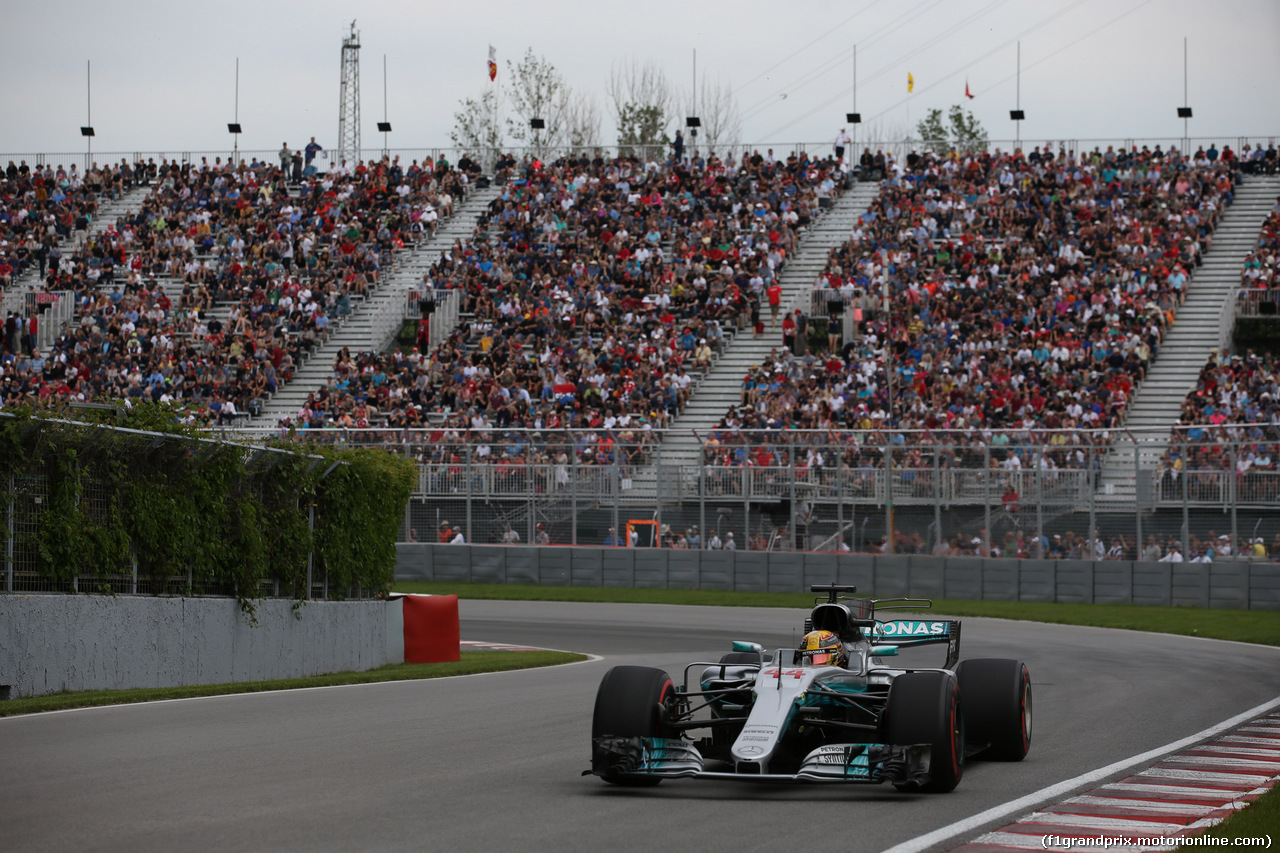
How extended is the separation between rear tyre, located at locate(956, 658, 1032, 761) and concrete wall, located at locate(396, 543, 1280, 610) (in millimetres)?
19056

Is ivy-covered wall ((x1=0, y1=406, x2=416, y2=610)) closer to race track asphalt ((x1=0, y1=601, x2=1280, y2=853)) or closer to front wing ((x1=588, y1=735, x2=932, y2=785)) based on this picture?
race track asphalt ((x1=0, y1=601, x2=1280, y2=853))

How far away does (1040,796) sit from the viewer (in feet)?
30.5

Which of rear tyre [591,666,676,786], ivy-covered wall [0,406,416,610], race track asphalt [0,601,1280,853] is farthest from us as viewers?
ivy-covered wall [0,406,416,610]

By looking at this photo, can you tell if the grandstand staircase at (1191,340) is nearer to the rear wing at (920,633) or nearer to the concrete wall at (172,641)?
the concrete wall at (172,641)

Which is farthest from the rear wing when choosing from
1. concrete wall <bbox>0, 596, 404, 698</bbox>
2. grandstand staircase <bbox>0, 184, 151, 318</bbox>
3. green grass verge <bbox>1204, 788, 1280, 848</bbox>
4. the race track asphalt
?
grandstand staircase <bbox>0, 184, 151, 318</bbox>

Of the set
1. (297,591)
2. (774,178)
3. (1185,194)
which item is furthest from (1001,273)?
(297,591)

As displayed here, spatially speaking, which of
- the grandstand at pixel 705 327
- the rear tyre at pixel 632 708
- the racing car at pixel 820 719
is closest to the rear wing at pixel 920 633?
the racing car at pixel 820 719

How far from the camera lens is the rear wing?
Result: 38.5ft

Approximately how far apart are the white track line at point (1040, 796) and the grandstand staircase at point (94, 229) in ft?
125

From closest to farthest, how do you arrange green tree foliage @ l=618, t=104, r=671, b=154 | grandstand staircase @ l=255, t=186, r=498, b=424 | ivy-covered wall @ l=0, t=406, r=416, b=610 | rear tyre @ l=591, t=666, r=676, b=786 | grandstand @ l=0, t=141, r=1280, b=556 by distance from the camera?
1. rear tyre @ l=591, t=666, r=676, b=786
2. ivy-covered wall @ l=0, t=406, r=416, b=610
3. grandstand @ l=0, t=141, r=1280, b=556
4. grandstand staircase @ l=255, t=186, r=498, b=424
5. green tree foliage @ l=618, t=104, r=671, b=154

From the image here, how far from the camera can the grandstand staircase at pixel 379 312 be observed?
40.6 m

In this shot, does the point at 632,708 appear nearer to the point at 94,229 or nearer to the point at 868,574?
the point at 868,574

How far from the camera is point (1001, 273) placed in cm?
3925

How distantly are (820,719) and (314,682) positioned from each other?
8491 mm
